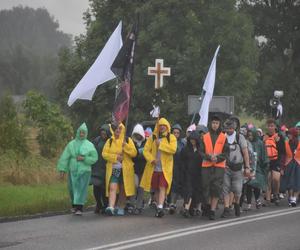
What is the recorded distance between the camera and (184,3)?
35.5m

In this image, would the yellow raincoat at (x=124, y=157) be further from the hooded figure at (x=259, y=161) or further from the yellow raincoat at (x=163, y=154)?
the hooded figure at (x=259, y=161)

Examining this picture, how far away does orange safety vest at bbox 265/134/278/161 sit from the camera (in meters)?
17.0

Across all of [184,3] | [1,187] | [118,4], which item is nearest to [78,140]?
[1,187]

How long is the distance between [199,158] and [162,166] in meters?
0.69

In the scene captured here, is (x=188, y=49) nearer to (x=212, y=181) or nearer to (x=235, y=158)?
(x=235, y=158)

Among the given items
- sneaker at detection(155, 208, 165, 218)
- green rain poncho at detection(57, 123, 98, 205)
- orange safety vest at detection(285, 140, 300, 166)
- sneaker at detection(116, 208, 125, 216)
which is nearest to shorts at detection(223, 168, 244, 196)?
sneaker at detection(155, 208, 165, 218)

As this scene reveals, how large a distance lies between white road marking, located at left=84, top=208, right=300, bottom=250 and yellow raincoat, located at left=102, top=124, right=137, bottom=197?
1932 mm

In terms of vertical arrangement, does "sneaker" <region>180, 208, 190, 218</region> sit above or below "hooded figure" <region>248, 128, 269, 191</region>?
below

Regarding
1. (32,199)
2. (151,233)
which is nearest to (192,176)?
(151,233)

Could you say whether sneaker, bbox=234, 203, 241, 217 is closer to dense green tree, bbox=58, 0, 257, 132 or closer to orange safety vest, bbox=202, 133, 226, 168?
orange safety vest, bbox=202, 133, 226, 168

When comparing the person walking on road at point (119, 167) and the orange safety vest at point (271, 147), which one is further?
the orange safety vest at point (271, 147)

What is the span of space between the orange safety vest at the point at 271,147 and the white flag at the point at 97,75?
13.2 feet

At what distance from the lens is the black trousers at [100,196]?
573 inches

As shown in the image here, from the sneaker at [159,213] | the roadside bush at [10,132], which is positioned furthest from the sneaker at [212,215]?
the roadside bush at [10,132]
